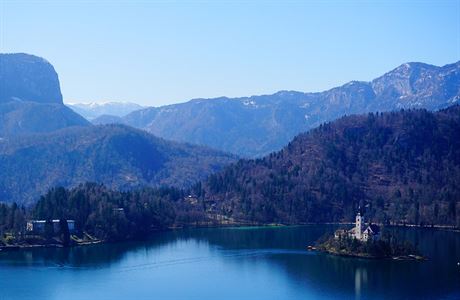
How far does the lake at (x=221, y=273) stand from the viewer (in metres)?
73.6

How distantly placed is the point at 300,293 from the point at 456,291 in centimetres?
1580

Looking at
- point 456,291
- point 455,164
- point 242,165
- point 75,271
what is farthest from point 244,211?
point 456,291

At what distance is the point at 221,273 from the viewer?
86.8 m

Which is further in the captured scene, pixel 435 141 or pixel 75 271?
pixel 435 141

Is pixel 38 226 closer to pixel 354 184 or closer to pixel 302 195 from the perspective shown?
pixel 302 195

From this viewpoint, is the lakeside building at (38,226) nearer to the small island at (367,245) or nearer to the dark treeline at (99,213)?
the dark treeline at (99,213)

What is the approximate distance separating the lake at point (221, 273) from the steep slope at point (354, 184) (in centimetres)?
3598

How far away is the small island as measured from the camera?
312 ft

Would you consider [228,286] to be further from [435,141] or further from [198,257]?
[435,141]

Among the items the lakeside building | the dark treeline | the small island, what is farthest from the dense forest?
the small island

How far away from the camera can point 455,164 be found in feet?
584

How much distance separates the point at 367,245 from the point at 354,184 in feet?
259

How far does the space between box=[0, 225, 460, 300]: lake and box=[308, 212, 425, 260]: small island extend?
219 centimetres

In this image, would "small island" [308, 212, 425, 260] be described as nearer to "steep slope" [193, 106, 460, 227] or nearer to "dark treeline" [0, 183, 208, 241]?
"dark treeline" [0, 183, 208, 241]
